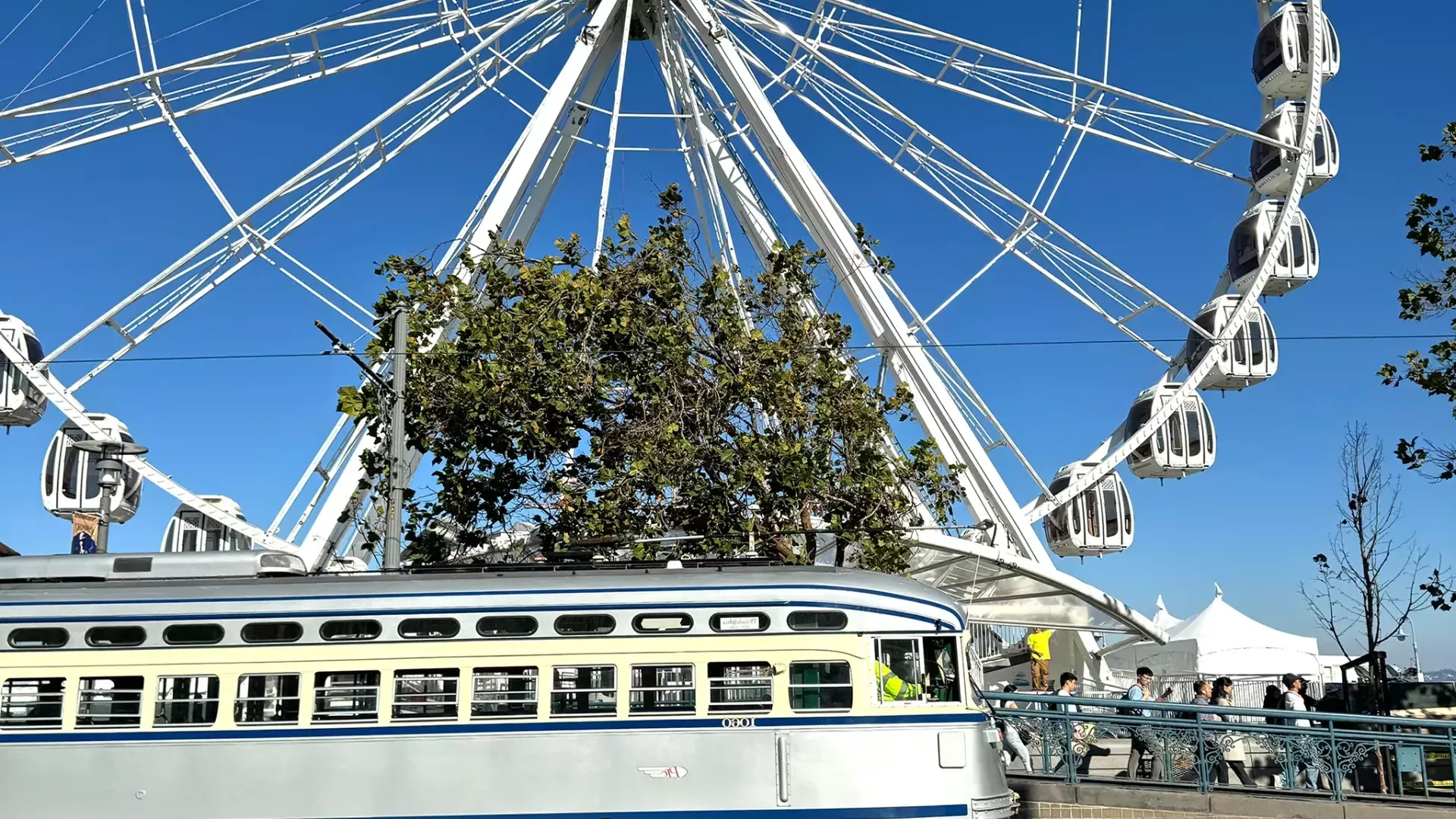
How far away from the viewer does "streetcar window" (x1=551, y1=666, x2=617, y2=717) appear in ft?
44.2

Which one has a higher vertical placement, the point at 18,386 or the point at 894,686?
the point at 18,386

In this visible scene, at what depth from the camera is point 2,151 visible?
2458cm

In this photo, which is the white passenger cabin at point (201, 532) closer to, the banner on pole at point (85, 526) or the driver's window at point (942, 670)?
the banner on pole at point (85, 526)

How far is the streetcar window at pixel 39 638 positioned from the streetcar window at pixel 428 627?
10.8 feet

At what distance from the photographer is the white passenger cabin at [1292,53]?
97.3 ft

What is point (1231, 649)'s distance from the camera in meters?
38.8

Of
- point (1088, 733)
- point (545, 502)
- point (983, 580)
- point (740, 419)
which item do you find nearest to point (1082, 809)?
point (1088, 733)

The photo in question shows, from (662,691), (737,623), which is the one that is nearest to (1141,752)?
(737,623)

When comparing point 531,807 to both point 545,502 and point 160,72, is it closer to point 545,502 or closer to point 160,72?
point 545,502

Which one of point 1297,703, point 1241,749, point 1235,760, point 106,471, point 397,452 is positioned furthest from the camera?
point 106,471

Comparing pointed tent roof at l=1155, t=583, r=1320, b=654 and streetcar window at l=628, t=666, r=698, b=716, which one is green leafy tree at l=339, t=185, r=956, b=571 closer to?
streetcar window at l=628, t=666, r=698, b=716

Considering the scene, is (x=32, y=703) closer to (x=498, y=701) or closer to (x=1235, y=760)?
(x=498, y=701)

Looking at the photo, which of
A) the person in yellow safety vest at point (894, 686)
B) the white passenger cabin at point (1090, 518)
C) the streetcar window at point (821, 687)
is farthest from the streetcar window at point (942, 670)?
the white passenger cabin at point (1090, 518)

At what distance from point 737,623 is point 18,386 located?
17.6 m
